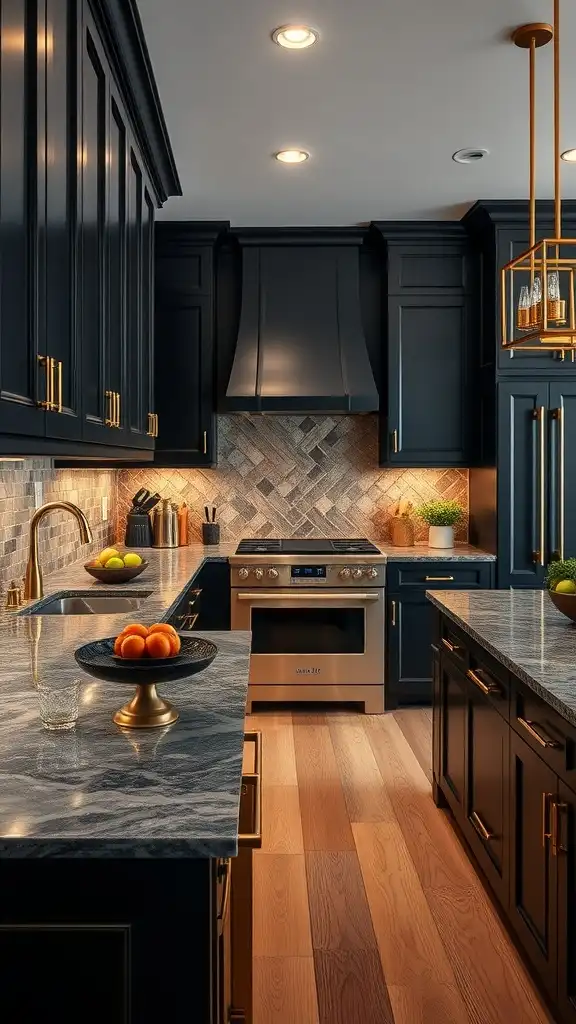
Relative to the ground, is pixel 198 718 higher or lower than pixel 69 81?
lower

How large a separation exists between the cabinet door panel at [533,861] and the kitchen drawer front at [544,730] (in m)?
0.04

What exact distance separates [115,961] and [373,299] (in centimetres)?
452

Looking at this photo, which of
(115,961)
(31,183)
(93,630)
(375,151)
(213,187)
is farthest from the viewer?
(213,187)

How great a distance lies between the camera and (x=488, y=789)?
2732mm

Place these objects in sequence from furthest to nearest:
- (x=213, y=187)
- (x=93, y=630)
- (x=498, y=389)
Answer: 1. (x=498, y=389)
2. (x=213, y=187)
3. (x=93, y=630)

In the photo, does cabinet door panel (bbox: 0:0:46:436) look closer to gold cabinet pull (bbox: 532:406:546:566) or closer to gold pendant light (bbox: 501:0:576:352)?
gold pendant light (bbox: 501:0:576:352)

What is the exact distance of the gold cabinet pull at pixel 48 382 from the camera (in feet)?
6.03

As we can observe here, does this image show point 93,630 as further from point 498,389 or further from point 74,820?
point 498,389

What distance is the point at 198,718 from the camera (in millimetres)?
1826

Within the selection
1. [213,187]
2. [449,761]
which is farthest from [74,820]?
[213,187]

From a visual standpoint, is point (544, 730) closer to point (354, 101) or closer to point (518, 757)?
point (518, 757)

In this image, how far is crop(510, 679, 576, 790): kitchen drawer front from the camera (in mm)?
1974

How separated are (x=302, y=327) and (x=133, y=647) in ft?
12.3

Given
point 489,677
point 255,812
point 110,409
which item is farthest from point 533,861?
point 110,409
